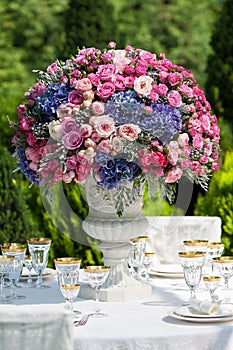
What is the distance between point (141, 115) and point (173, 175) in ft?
0.85

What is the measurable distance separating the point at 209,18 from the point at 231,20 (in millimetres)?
5062

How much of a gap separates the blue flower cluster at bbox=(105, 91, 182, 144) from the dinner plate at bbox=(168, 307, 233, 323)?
663 millimetres

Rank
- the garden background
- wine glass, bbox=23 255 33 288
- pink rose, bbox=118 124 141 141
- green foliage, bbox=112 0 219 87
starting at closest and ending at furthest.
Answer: pink rose, bbox=118 124 141 141
wine glass, bbox=23 255 33 288
the garden background
green foliage, bbox=112 0 219 87

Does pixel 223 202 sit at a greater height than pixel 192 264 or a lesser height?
greater

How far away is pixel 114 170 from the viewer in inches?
114

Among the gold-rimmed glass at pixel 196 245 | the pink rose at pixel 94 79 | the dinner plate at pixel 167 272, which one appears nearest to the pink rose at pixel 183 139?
the pink rose at pixel 94 79

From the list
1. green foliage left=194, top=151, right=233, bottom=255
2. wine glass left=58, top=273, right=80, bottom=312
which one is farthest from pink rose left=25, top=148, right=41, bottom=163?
green foliage left=194, top=151, right=233, bottom=255

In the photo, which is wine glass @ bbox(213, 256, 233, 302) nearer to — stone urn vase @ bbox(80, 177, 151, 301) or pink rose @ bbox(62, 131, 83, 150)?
stone urn vase @ bbox(80, 177, 151, 301)

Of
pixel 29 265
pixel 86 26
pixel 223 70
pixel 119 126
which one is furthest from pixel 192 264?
pixel 86 26

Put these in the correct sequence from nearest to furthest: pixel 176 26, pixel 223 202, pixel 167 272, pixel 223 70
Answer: pixel 167 272 → pixel 223 202 → pixel 223 70 → pixel 176 26

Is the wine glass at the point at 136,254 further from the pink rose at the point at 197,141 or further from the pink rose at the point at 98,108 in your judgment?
the pink rose at the point at 98,108

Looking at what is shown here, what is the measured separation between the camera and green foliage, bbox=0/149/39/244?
495 cm

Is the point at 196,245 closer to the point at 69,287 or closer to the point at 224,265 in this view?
the point at 224,265

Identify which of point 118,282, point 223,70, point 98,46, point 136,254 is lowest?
point 118,282
